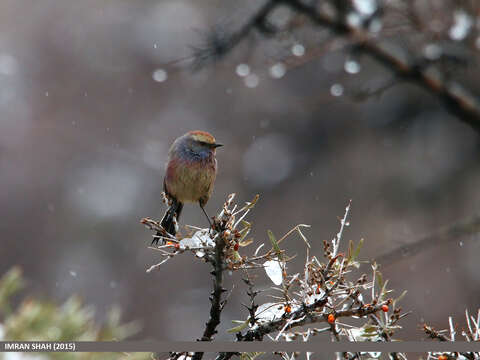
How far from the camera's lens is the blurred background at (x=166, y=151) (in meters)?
2.85

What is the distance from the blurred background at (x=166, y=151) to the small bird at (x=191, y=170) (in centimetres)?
83

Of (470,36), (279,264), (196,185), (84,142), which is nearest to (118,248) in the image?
(84,142)

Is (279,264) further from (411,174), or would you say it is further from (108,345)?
(411,174)

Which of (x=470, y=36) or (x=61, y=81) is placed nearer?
(x=470, y=36)

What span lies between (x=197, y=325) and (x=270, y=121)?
1572 mm

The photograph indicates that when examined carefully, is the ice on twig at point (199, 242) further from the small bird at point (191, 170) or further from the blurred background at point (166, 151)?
the blurred background at point (166, 151)

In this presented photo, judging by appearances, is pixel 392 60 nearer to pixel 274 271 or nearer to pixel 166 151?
pixel 166 151

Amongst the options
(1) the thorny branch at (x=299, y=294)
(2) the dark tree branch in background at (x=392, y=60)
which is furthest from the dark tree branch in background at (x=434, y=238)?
(1) the thorny branch at (x=299, y=294)

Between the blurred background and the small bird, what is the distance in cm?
83

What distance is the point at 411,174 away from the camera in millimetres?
3145

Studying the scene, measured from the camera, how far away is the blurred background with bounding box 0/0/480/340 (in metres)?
2.85

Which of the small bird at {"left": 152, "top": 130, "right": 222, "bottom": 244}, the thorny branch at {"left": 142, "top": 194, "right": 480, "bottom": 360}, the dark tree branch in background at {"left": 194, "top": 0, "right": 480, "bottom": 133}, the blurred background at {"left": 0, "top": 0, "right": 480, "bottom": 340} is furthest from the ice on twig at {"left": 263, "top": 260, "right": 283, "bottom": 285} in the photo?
the blurred background at {"left": 0, "top": 0, "right": 480, "bottom": 340}

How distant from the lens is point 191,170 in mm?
1482

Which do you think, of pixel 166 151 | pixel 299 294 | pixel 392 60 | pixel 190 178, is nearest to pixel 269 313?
pixel 299 294
